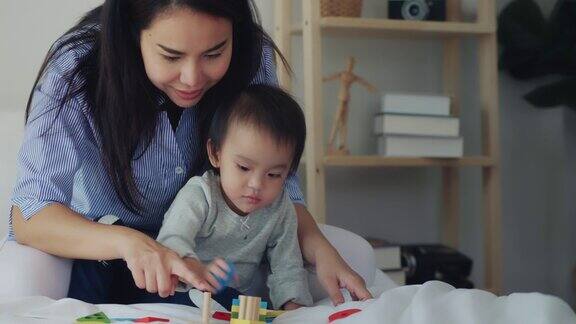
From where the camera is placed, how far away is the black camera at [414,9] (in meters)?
2.48

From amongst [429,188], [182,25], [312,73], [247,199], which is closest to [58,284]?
[247,199]

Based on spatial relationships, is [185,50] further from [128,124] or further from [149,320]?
[149,320]

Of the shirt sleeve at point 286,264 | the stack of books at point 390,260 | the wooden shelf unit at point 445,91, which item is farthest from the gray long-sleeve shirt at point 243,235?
the stack of books at point 390,260

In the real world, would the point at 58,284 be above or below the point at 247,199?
below

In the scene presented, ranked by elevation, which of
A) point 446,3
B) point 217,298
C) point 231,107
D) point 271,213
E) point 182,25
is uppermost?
point 446,3

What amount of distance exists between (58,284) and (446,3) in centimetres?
167

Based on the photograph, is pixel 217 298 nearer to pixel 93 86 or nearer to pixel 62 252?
pixel 62 252

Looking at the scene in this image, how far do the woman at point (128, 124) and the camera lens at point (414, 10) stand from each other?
1.03 metres

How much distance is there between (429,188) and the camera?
2723 millimetres

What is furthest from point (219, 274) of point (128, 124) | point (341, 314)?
point (128, 124)

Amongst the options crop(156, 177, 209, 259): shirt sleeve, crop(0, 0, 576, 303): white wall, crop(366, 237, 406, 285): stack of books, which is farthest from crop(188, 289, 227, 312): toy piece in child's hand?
crop(0, 0, 576, 303): white wall

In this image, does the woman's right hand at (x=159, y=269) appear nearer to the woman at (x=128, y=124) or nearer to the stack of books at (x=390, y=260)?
the woman at (x=128, y=124)

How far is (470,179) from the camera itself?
2.77 metres

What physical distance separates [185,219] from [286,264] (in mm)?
184
